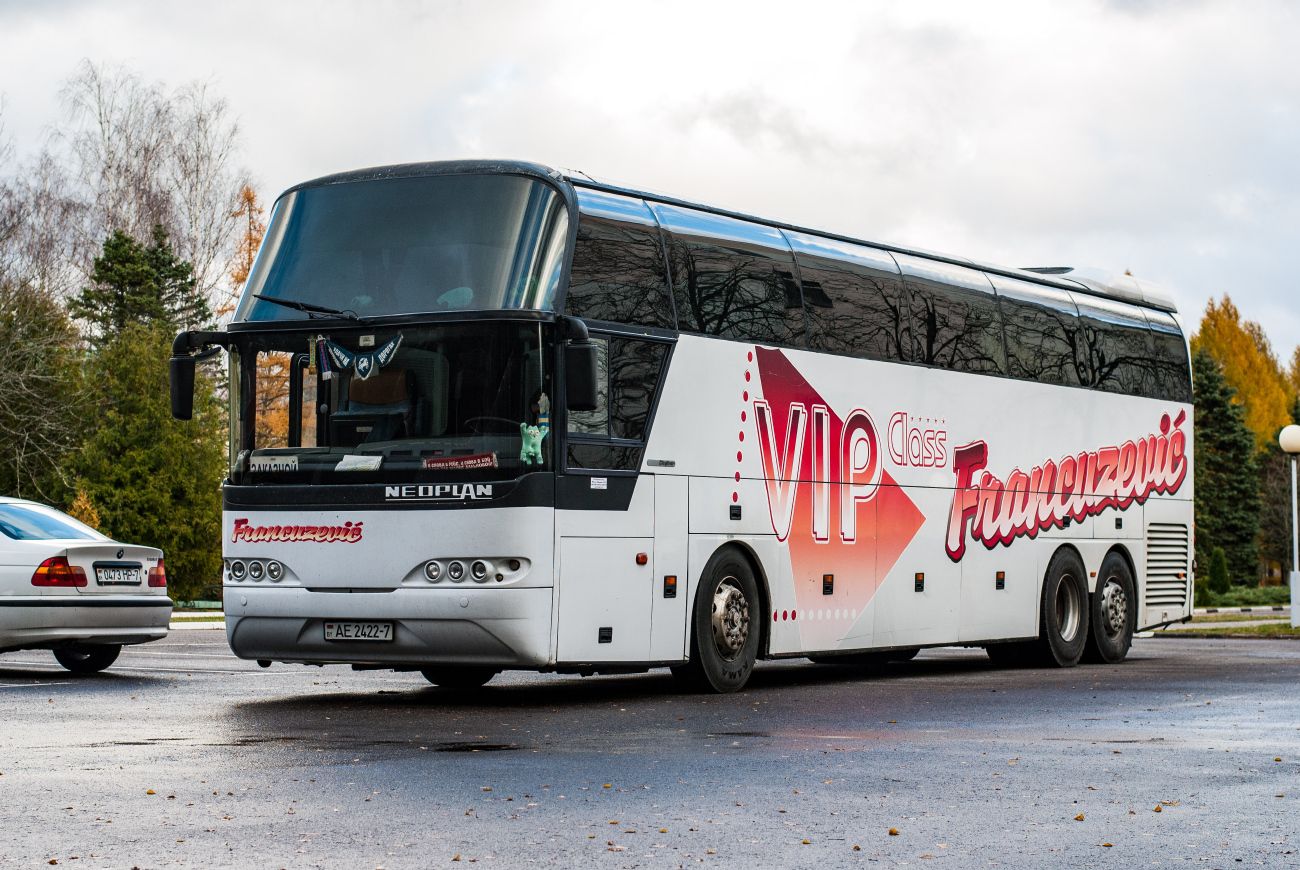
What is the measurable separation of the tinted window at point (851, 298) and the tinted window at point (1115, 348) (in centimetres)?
429

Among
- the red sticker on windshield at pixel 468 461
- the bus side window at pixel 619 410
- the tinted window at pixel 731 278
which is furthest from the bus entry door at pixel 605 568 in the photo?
the tinted window at pixel 731 278

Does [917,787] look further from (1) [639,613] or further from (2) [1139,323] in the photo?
(2) [1139,323]

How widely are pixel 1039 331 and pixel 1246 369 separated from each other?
78.7 metres

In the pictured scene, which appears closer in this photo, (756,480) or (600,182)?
(600,182)

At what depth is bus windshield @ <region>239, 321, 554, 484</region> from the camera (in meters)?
12.6

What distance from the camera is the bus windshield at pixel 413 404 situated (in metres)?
12.6

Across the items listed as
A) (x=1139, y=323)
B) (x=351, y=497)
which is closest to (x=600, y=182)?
(x=351, y=497)

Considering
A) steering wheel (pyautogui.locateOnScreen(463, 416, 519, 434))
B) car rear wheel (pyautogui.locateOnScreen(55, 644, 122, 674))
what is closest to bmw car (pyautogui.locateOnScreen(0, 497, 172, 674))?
car rear wheel (pyautogui.locateOnScreen(55, 644, 122, 674))

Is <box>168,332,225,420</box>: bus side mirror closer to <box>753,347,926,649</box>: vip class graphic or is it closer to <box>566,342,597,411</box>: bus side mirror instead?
<box>566,342,597,411</box>: bus side mirror

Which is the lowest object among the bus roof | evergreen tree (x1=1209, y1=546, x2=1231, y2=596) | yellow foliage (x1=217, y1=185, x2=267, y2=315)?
evergreen tree (x1=1209, y1=546, x2=1231, y2=596)

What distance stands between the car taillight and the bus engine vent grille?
12.7 metres

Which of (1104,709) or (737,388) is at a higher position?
(737,388)

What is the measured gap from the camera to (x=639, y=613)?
13.5 metres

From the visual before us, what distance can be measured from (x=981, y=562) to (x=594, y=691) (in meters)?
5.05
